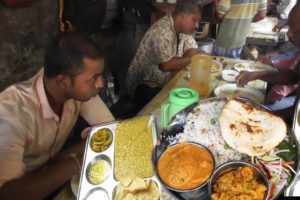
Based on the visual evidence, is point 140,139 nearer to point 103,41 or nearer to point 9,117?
point 9,117

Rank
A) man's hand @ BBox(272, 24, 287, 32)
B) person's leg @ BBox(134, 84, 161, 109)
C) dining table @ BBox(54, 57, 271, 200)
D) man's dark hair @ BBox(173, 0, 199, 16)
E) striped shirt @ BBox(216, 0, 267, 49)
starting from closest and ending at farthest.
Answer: dining table @ BBox(54, 57, 271, 200)
man's dark hair @ BBox(173, 0, 199, 16)
person's leg @ BBox(134, 84, 161, 109)
striped shirt @ BBox(216, 0, 267, 49)
man's hand @ BBox(272, 24, 287, 32)

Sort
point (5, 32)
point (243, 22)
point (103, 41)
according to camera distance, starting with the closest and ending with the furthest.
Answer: point (5, 32) → point (243, 22) → point (103, 41)

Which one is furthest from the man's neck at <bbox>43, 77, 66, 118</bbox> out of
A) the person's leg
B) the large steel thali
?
the person's leg

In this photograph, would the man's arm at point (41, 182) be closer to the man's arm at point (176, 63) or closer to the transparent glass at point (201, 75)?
the transparent glass at point (201, 75)

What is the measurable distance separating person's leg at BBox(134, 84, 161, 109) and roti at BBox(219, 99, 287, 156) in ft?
5.54

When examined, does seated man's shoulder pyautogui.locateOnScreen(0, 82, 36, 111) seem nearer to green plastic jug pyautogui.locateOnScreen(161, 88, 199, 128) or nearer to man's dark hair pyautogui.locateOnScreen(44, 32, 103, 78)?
man's dark hair pyautogui.locateOnScreen(44, 32, 103, 78)

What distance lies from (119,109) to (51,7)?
4.40 feet

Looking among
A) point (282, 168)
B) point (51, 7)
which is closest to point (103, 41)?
point (51, 7)

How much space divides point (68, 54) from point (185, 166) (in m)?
0.85

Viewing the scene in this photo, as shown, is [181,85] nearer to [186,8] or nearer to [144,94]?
[144,94]

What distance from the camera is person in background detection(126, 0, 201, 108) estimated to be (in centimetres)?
275

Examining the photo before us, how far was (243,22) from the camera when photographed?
389cm

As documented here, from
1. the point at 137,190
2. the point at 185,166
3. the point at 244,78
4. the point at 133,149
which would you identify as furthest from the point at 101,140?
the point at 244,78

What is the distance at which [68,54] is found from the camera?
145 centimetres
